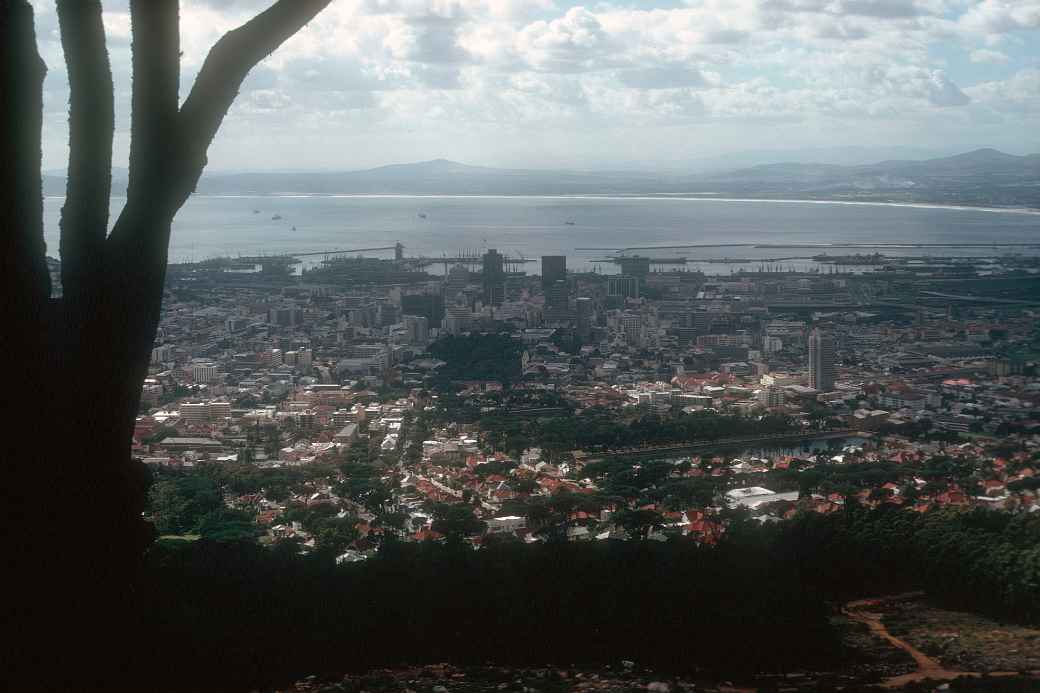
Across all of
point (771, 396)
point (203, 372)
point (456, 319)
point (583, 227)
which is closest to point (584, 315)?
point (456, 319)

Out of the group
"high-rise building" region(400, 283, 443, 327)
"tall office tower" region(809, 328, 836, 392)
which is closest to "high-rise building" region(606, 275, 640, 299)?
"high-rise building" region(400, 283, 443, 327)

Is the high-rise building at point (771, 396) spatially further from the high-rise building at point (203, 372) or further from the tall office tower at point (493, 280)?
the tall office tower at point (493, 280)

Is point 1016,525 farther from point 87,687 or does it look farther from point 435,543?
point 87,687

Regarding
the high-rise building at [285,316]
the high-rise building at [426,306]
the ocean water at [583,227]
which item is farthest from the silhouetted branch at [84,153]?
the ocean water at [583,227]

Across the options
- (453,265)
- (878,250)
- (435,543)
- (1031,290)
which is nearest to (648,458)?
(435,543)

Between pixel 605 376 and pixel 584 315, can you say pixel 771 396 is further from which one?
pixel 584 315

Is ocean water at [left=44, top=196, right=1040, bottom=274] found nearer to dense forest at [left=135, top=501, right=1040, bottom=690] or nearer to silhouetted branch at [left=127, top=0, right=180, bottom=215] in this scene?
dense forest at [left=135, top=501, right=1040, bottom=690]

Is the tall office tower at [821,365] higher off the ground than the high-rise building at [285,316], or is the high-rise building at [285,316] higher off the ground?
the high-rise building at [285,316]
